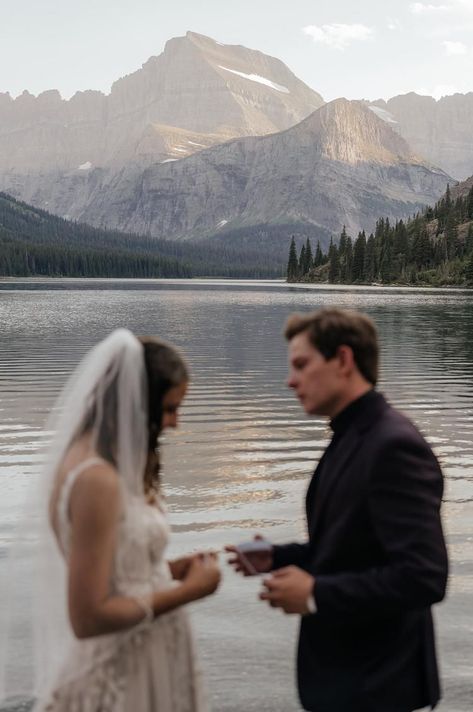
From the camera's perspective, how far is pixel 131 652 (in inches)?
139

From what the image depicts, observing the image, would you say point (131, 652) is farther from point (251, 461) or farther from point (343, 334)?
point (251, 461)

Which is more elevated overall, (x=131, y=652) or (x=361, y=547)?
(x=361, y=547)

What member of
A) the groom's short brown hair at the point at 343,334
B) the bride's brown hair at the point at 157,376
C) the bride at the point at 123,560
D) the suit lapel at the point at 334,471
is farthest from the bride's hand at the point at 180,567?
the groom's short brown hair at the point at 343,334

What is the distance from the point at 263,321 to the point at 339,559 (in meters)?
65.4

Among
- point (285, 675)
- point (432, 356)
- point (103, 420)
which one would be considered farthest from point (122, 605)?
point (432, 356)

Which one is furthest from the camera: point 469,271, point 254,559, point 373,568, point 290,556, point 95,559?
point 469,271

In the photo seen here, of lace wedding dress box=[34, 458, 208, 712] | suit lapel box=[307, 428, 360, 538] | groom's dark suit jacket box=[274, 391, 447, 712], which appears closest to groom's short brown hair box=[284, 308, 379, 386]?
groom's dark suit jacket box=[274, 391, 447, 712]

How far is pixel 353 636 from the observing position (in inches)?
141

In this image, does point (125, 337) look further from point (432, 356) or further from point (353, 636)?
point (432, 356)

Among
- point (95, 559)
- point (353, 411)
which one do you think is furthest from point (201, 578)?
point (353, 411)

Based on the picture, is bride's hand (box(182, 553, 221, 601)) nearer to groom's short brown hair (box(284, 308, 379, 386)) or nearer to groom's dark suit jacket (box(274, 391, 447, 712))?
groom's dark suit jacket (box(274, 391, 447, 712))

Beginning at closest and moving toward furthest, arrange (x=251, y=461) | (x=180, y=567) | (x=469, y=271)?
(x=180, y=567)
(x=251, y=461)
(x=469, y=271)

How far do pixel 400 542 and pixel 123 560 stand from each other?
1.15m

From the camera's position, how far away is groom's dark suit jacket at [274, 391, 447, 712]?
3348 millimetres
